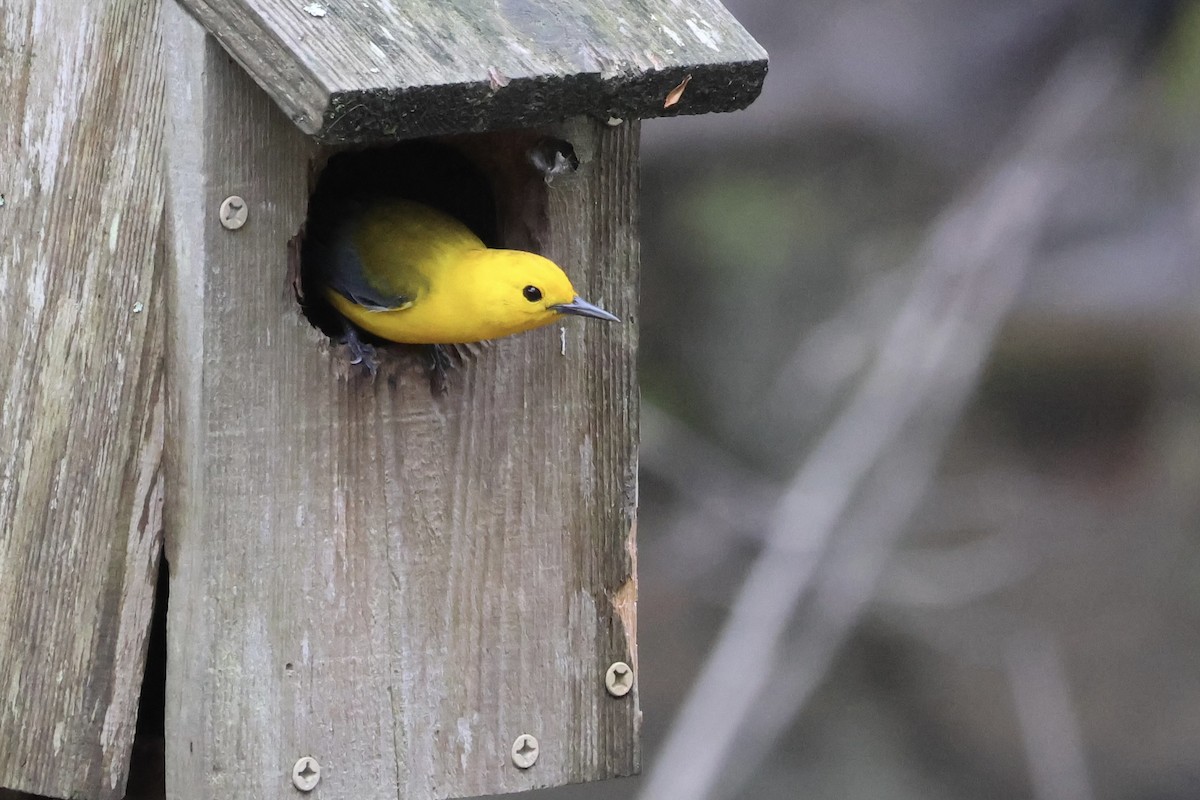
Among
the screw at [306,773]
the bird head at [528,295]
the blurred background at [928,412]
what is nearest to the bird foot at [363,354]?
the bird head at [528,295]

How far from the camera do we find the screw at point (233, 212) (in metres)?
2.65

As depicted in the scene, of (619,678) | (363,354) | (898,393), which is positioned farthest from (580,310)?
(898,393)

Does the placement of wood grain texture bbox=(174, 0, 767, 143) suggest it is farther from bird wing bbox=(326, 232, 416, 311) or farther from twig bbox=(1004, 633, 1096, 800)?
twig bbox=(1004, 633, 1096, 800)

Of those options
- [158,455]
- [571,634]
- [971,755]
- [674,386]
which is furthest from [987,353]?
[158,455]

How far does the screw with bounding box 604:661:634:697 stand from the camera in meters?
3.16

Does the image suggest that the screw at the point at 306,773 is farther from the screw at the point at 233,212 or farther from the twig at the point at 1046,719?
the twig at the point at 1046,719

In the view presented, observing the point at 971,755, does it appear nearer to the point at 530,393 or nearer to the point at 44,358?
the point at 530,393

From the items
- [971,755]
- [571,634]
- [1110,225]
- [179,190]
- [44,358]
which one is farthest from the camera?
[971,755]

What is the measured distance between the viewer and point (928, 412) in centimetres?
589

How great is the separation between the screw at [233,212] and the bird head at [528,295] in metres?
0.36

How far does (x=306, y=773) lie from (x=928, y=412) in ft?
11.0

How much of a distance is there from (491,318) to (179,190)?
47 cm

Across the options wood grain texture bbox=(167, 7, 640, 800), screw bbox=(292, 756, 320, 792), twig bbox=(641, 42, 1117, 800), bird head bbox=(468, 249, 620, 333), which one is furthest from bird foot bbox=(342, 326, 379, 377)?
twig bbox=(641, 42, 1117, 800)

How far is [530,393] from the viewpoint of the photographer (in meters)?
3.01
